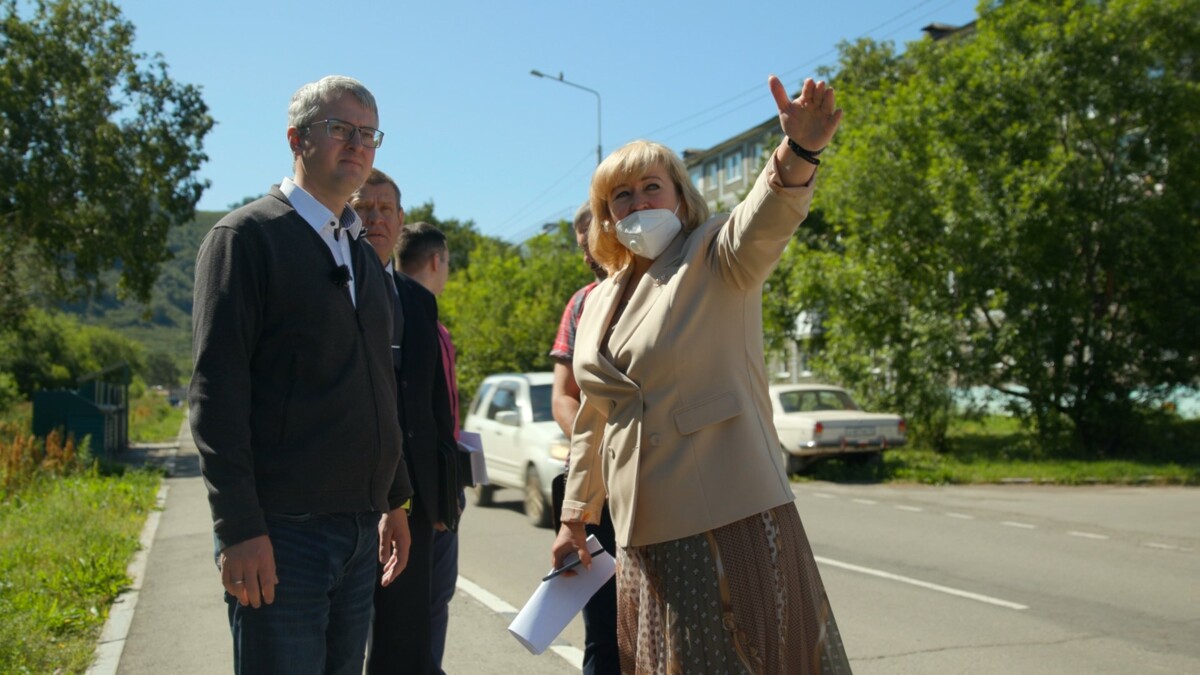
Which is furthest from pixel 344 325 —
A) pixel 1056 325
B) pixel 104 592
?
pixel 1056 325

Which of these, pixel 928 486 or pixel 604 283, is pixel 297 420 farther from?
pixel 928 486

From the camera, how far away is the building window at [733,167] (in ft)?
207

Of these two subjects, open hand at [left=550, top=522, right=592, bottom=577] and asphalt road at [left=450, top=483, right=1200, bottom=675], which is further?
asphalt road at [left=450, top=483, right=1200, bottom=675]

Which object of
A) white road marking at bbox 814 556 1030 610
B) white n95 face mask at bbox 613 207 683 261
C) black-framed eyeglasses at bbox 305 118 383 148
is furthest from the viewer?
white road marking at bbox 814 556 1030 610

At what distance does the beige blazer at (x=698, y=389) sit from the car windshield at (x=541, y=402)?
9790 mm

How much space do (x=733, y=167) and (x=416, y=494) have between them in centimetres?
6200

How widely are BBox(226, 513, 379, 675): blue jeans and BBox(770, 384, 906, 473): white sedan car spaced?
15.9 m

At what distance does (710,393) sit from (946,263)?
19361 millimetres

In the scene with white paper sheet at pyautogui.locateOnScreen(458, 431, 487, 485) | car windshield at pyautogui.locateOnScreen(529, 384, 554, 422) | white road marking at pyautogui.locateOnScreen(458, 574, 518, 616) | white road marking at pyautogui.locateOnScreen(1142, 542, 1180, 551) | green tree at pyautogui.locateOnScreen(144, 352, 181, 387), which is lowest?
white road marking at pyautogui.locateOnScreen(458, 574, 518, 616)

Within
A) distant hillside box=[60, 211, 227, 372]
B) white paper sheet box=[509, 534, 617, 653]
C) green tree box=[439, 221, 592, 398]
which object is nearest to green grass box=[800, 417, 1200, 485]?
green tree box=[439, 221, 592, 398]

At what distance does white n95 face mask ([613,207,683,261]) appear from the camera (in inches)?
115

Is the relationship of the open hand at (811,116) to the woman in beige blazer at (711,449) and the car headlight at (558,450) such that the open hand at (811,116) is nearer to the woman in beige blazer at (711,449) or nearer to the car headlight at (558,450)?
the woman in beige blazer at (711,449)

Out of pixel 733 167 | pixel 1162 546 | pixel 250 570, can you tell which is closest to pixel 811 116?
pixel 250 570

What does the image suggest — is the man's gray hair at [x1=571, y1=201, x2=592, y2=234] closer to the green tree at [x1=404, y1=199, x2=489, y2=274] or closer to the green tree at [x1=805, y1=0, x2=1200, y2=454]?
the green tree at [x1=805, y1=0, x2=1200, y2=454]
